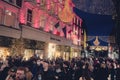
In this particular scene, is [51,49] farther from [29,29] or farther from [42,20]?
[29,29]

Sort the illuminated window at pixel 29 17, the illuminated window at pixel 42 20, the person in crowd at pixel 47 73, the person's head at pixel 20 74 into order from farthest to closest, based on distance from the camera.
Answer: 1. the illuminated window at pixel 42 20
2. the illuminated window at pixel 29 17
3. the person in crowd at pixel 47 73
4. the person's head at pixel 20 74

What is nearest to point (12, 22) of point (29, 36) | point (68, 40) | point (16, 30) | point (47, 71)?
point (16, 30)

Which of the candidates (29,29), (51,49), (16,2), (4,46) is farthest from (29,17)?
(51,49)

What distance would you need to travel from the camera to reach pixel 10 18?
79.0 ft

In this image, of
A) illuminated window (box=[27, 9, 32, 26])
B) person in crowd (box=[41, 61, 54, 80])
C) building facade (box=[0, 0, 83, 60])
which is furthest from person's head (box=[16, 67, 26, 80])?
illuminated window (box=[27, 9, 32, 26])

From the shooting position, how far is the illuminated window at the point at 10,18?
23366mm

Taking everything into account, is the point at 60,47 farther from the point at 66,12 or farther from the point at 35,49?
the point at 66,12

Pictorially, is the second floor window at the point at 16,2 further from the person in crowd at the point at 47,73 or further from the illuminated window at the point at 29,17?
the person in crowd at the point at 47,73

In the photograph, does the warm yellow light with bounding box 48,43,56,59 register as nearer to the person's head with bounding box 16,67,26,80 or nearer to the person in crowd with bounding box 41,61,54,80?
the person in crowd with bounding box 41,61,54,80

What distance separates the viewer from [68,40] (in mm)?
45875

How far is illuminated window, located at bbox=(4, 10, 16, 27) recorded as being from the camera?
23.4 meters

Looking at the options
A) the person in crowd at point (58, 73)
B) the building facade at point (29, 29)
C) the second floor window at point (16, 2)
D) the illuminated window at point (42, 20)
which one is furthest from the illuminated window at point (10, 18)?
the person in crowd at point (58, 73)

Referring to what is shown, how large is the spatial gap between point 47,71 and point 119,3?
14.6 ft

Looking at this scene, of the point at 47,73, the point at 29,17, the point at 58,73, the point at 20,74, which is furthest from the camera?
the point at 29,17
